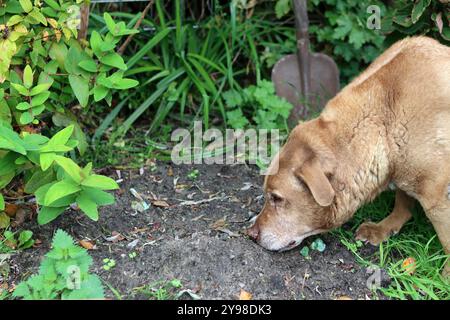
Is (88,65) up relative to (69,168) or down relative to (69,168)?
up

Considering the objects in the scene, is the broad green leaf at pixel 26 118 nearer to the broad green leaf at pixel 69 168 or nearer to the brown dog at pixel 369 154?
the broad green leaf at pixel 69 168

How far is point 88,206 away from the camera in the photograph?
12.1ft

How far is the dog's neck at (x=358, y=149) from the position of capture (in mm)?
3893

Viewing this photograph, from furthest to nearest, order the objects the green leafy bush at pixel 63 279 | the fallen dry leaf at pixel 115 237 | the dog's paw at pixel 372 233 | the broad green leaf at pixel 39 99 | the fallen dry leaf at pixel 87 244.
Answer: the dog's paw at pixel 372 233 → the fallen dry leaf at pixel 115 237 → the fallen dry leaf at pixel 87 244 → the broad green leaf at pixel 39 99 → the green leafy bush at pixel 63 279

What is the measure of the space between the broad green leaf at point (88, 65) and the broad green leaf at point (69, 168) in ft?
2.71

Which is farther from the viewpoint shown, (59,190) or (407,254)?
(407,254)

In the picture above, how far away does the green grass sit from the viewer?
13.0ft

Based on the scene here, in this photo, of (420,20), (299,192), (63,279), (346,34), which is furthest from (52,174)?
(346,34)

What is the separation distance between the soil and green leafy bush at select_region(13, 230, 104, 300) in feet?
0.68

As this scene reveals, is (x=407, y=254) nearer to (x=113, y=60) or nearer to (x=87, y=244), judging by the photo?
(x=87, y=244)

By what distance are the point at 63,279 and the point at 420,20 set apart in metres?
3.36

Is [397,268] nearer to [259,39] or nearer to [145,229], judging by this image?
[145,229]

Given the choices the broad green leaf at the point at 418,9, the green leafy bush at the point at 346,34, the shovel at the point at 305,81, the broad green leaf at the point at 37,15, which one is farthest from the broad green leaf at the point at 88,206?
the green leafy bush at the point at 346,34

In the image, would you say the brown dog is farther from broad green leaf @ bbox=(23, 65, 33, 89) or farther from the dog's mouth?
broad green leaf @ bbox=(23, 65, 33, 89)
